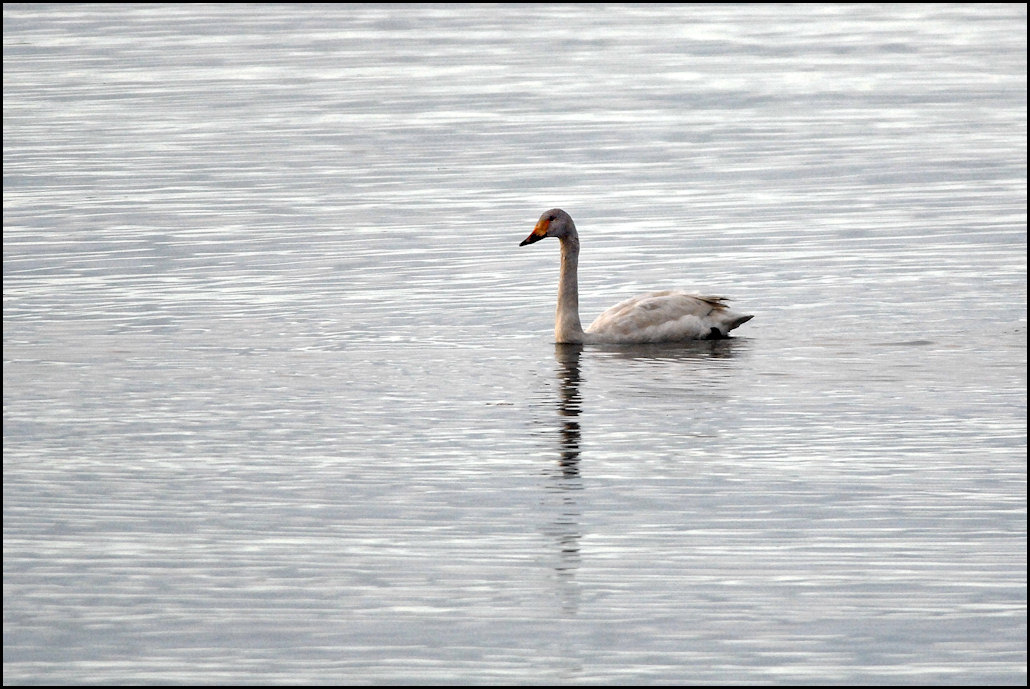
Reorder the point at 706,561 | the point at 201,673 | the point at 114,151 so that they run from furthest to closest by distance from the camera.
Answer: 1. the point at 114,151
2. the point at 706,561
3. the point at 201,673

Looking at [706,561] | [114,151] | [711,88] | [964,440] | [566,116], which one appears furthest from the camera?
[711,88]

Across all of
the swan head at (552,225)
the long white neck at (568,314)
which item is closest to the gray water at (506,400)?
the long white neck at (568,314)

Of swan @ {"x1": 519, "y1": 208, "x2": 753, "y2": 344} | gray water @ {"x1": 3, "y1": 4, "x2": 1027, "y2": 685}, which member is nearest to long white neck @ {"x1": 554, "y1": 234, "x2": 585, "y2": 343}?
swan @ {"x1": 519, "y1": 208, "x2": 753, "y2": 344}

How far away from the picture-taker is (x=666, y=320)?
17.9 meters

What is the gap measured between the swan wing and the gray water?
180 millimetres

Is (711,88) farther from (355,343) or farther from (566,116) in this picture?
(355,343)

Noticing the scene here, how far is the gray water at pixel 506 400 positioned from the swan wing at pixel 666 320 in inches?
7.1

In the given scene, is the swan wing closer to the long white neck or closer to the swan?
the swan

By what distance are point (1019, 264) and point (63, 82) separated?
24810 millimetres

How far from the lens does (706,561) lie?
10914 millimetres

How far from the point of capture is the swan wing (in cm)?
1781

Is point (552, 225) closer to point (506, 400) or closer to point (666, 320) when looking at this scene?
point (666, 320)

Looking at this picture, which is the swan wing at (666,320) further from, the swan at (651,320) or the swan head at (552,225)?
the swan head at (552,225)

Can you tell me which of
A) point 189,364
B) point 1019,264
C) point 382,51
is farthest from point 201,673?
point 382,51
